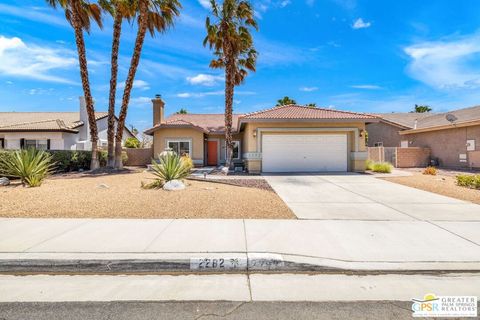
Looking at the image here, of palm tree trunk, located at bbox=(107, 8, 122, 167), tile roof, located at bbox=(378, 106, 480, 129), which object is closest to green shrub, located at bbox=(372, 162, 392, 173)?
tile roof, located at bbox=(378, 106, 480, 129)

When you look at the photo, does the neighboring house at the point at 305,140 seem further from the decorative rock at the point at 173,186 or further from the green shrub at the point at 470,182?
the decorative rock at the point at 173,186

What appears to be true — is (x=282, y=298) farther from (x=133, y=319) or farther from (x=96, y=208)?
(x=96, y=208)

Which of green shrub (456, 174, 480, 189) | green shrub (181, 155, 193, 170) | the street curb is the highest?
green shrub (181, 155, 193, 170)

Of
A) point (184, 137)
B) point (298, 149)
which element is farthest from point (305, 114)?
point (184, 137)

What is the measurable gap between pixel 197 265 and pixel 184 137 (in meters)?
19.3

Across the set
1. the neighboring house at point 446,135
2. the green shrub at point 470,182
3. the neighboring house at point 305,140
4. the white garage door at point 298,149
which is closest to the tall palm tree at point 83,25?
the neighboring house at point 305,140

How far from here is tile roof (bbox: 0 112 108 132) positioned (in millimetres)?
21797

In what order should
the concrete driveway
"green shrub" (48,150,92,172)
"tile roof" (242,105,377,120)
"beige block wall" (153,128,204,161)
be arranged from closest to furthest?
the concrete driveway → "green shrub" (48,150,92,172) → "tile roof" (242,105,377,120) → "beige block wall" (153,128,204,161)

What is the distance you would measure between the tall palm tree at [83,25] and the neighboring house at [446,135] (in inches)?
901

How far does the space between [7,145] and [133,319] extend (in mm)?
26712

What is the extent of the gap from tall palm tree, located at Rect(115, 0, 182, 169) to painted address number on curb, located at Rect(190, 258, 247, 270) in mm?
14925

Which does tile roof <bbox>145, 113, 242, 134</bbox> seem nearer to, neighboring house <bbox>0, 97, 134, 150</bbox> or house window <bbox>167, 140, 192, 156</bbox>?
house window <bbox>167, 140, 192, 156</bbox>

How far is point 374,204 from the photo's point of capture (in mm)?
8172

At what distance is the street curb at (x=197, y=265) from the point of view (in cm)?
405
